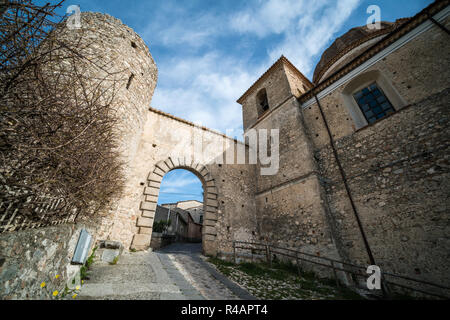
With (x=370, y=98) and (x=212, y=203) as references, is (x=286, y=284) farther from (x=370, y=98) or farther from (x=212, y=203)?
(x=370, y=98)

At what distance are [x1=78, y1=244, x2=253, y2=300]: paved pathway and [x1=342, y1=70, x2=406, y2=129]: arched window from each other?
6789 mm

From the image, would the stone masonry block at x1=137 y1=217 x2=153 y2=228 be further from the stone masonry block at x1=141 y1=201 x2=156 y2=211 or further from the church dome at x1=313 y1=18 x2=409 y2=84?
the church dome at x1=313 y1=18 x2=409 y2=84

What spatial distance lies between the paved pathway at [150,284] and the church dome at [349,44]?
470 inches

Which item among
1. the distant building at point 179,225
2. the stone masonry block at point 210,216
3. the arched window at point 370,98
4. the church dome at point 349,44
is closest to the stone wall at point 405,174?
the arched window at point 370,98

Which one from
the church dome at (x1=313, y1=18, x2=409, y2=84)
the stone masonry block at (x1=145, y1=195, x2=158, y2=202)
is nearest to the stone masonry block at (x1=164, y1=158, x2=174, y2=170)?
the stone masonry block at (x1=145, y1=195, x2=158, y2=202)

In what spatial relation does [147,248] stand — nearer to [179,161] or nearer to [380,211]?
[179,161]

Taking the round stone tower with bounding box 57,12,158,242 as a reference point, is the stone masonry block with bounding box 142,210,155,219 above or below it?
below

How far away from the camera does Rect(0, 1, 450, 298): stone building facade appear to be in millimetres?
4523

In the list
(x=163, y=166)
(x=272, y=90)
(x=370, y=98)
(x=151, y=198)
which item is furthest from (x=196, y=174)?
(x=370, y=98)

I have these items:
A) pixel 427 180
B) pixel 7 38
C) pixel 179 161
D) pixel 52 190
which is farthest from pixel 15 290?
pixel 427 180

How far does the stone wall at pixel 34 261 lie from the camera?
1.43 meters

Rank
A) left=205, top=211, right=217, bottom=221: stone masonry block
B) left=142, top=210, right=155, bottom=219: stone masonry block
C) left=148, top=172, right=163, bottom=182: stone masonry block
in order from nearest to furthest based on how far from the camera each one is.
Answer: left=142, top=210, right=155, bottom=219: stone masonry block < left=148, top=172, right=163, bottom=182: stone masonry block < left=205, top=211, right=217, bottom=221: stone masonry block

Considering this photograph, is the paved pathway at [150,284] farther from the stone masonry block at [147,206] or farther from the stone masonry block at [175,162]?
the stone masonry block at [175,162]

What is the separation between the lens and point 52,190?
6.99ft
